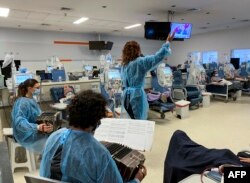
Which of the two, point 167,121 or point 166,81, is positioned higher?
Result: point 166,81

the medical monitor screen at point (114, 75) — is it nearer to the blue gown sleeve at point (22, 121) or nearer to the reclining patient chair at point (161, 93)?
the reclining patient chair at point (161, 93)

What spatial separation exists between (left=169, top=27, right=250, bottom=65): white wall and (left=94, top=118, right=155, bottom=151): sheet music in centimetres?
Answer: 1004

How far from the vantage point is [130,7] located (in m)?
6.26

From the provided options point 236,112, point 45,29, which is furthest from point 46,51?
point 236,112

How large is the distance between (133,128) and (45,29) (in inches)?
377

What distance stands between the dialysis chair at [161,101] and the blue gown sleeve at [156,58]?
7.96ft

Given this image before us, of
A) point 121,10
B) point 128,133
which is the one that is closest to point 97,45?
point 121,10

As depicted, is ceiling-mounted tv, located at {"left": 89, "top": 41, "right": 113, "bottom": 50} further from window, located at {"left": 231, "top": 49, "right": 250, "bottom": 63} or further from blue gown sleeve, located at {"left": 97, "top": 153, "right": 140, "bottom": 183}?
blue gown sleeve, located at {"left": 97, "top": 153, "right": 140, "bottom": 183}

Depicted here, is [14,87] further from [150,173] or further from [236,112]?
[236,112]

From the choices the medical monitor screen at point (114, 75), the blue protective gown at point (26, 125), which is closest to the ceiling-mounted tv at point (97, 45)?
the medical monitor screen at point (114, 75)

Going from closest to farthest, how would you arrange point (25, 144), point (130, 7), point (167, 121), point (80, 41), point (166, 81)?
point (25, 144), point (167, 121), point (166, 81), point (130, 7), point (80, 41)

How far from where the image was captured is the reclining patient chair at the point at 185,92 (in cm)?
612

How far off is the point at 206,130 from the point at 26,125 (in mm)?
3228

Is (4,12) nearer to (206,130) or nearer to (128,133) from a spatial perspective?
(206,130)
